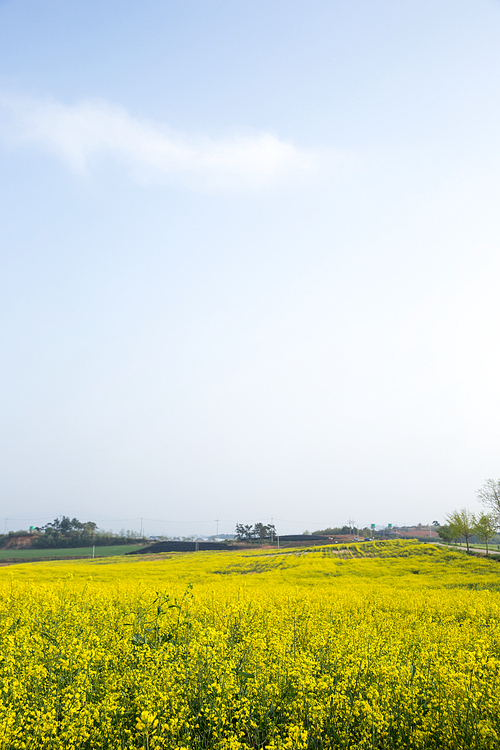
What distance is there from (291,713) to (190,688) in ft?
4.40

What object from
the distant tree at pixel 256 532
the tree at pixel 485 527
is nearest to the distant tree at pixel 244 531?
the distant tree at pixel 256 532

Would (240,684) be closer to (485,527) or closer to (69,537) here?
(485,527)

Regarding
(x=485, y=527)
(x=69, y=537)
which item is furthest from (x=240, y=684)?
(x=69, y=537)

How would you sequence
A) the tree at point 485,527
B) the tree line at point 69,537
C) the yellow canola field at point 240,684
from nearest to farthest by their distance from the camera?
the yellow canola field at point 240,684 < the tree at point 485,527 < the tree line at point 69,537

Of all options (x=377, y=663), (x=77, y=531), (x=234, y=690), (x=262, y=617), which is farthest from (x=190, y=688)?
(x=77, y=531)

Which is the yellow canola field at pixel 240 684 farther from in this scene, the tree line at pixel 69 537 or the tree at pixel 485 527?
the tree line at pixel 69 537

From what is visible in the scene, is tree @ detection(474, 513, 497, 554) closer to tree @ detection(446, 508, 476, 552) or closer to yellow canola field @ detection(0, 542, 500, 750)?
tree @ detection(446, 508, 476, 552)

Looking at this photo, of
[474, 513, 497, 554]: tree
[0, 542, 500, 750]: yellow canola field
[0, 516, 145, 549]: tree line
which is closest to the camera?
[0, 542, 500, 750]: yellow canola field

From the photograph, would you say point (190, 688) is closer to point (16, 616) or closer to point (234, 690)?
point (234, 690)

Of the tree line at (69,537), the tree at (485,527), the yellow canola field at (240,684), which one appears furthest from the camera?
the tree line at (69,537)

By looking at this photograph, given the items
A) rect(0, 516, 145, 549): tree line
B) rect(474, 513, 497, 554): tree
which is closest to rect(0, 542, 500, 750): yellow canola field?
rect(474, 513, 497, 554): tree

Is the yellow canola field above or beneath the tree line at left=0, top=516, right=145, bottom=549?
above

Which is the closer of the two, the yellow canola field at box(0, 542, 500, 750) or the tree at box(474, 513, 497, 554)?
the yellow canola field at box(0, 542, 500, 750)

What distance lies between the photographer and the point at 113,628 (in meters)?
8.62
